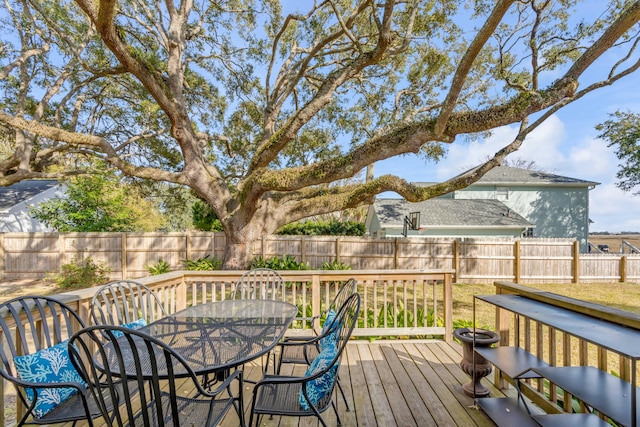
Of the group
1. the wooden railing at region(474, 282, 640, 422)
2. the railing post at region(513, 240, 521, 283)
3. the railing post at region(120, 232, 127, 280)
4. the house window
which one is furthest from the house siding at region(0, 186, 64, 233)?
the house window

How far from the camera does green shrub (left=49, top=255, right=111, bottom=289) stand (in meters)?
7.86

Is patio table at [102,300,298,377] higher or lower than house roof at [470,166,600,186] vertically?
lower

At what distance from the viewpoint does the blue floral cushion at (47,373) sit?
60.9 inches

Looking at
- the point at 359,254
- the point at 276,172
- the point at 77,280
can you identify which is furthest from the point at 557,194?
the point at 77,280

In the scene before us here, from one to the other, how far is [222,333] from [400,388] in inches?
65.4

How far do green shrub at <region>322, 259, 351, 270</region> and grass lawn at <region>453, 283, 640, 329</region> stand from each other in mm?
2995

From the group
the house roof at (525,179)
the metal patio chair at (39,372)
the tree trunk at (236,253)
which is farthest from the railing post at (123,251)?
the house roof at (525,179)

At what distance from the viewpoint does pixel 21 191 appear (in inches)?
507

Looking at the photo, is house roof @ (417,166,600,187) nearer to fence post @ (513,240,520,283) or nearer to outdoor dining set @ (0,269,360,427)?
fence post @ (513,240,520,283)

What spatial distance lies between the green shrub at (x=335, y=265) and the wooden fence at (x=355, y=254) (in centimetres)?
23

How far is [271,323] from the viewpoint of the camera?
2.19 meters

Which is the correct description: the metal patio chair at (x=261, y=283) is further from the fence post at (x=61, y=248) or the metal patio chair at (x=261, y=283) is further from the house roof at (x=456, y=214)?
the house roof at (x=456, y=214)

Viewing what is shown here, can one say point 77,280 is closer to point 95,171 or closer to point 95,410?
point 95,171

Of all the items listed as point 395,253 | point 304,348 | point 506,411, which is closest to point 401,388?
point 506,411
